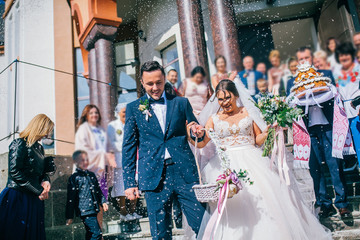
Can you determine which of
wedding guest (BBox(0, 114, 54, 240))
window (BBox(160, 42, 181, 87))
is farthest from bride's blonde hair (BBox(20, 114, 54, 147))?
window (BBox(160, 42, 181, 87))

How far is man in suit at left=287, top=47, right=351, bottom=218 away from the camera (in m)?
3.81

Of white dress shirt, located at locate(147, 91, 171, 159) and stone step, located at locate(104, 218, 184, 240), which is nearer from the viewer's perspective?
white dress shirt, located at locate(147, 91, 171, 159)

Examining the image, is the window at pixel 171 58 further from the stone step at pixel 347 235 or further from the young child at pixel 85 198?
the stone step at pixel 347 235

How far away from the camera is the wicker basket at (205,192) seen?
2.36 m

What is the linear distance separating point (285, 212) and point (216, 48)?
4.47m

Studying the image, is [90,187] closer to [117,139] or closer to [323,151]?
[117,139]

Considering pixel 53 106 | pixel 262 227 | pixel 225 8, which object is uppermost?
pixel 225 8

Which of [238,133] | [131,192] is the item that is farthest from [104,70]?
[131,192]

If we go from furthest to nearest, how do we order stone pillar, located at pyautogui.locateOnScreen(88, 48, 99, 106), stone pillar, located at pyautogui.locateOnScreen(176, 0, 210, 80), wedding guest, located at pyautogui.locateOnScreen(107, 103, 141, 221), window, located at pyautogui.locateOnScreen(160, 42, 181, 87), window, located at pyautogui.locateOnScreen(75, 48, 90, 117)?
window, located at pyautogui.locateOnScreen(75, 48, 90, 117)
window, located at pyautogui.locateOnScreen(160, 42, 181, 87)
stone pillar, located at pyautogui.locateOnScreen(88, 48, 99, 106)
stone pillar, located at pyautogui.locateOnScreen(176, 0, 210, 80)
wedding guest, located at pyautogui.locateOnScreen(107, 103, 141, 221)

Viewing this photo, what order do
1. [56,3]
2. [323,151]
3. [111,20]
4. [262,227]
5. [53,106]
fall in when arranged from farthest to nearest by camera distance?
1. [56,3]
2. [53,106]
3. [111,20]
4. [323,151]
5. [262,227]

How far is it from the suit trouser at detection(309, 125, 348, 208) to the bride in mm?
723

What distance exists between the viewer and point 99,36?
7.65 metres

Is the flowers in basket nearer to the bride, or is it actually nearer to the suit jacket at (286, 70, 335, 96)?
the bride

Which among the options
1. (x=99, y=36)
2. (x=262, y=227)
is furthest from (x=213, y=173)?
(x=99, y=36)
